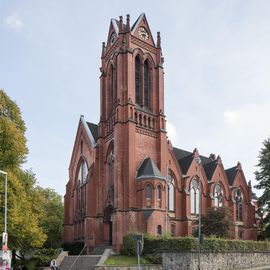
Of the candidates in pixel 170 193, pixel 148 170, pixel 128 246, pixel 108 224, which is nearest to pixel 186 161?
pixel 170 193

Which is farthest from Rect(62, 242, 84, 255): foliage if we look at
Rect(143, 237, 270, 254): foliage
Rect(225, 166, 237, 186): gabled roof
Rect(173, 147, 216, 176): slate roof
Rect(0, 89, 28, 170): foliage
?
Rect(225, 166, 237, 186): gabled roof

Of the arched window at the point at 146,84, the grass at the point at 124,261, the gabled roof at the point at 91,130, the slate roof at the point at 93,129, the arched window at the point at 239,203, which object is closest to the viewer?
the grass at the point at 124,261

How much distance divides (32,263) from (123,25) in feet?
96.4

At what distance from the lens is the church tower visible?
4766 centimetres

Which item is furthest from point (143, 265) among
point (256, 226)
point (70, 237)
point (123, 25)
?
point (256, 226)

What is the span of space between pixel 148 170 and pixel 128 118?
6.31 m

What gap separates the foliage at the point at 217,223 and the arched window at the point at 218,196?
9450 mm

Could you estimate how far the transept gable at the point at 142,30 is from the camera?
178 feet

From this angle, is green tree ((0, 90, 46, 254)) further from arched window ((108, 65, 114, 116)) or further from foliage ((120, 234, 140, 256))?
arched window ((108, 65, 114, 116))

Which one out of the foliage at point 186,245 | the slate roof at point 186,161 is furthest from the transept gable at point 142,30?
the foliage at point 186,245

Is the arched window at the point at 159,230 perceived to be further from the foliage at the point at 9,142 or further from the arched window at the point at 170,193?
the foliage at the point at 9,142

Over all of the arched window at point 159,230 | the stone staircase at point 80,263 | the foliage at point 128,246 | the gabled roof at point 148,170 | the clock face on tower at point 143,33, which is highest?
the clock face on tower at point 143,33

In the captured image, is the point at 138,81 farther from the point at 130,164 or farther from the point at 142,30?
the point at 130,164

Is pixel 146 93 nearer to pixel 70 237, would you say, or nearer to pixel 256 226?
pixel 70 237
